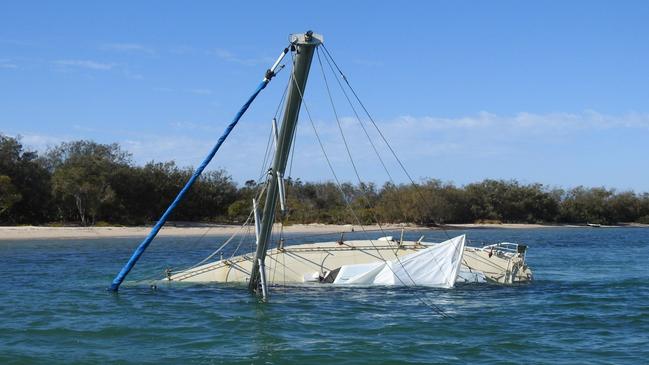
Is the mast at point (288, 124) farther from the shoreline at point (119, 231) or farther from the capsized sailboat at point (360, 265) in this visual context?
the shoreline at point (119, 231)

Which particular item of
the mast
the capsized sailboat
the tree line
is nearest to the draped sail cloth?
the capsized sailboat

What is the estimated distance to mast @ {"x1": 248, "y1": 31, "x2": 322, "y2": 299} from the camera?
64.3 ft

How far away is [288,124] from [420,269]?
8151mm

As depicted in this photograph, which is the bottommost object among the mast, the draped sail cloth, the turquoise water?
the turquoise water

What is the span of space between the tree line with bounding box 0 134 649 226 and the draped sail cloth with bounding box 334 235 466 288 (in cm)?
2146

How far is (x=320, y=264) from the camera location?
27344 mm

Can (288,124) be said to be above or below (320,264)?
above

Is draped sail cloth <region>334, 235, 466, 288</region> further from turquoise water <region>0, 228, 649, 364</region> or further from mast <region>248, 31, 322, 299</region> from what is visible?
mast <region>248, 31, 322, 299</region>

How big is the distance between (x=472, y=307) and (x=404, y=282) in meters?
4.81

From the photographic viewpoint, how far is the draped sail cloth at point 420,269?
2545 centimetres

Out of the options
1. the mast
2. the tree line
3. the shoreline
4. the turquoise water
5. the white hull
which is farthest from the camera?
the tree line

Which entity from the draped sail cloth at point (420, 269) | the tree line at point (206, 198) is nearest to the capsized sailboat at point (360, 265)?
the draped sail cloth at point (420, 269)

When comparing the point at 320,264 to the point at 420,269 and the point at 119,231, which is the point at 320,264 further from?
the point at 119,231

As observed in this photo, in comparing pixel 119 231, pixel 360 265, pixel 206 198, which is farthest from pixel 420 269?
pixel 206 198
